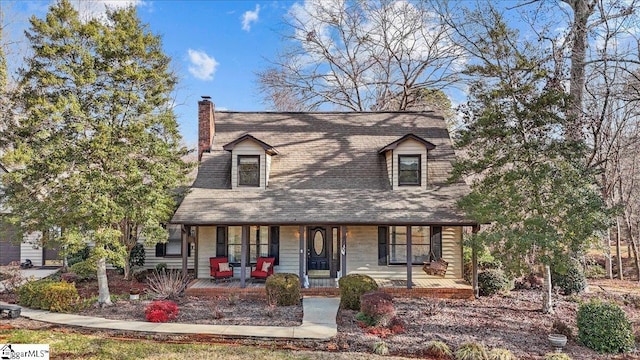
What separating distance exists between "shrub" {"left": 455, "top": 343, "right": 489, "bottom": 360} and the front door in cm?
799

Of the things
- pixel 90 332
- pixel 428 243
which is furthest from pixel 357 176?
pixel 90 332

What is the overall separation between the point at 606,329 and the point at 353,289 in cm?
614

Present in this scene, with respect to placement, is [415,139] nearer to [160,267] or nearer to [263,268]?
[263,268]

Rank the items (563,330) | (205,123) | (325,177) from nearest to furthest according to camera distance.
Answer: (563,330) → (325,177) → (205,123)

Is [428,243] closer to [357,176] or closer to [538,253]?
[357,176]

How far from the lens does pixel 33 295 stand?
1157 cm

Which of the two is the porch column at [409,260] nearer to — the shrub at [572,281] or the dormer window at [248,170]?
the shrub at [572,281]

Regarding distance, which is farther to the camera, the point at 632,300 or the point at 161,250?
the point at 161,250

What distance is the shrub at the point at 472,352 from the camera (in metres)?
7.96

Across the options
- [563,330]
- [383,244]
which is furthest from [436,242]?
[563,330]

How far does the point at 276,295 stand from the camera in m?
11.9

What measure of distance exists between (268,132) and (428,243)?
8740mm

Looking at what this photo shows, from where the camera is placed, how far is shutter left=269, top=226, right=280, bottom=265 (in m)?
15.7

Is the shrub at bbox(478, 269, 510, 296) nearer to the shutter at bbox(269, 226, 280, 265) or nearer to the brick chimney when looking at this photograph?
the shutter at bbox(269, 226, 280, 265)
